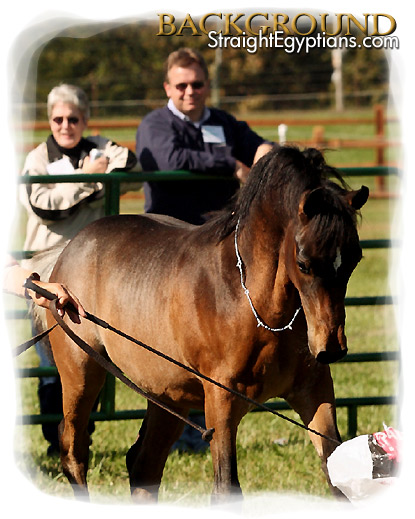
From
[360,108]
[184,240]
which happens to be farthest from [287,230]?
[360,108]

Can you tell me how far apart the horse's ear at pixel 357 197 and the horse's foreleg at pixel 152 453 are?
1643 mm

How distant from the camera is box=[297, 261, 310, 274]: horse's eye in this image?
11.5 feet

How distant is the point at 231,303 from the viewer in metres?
3.93

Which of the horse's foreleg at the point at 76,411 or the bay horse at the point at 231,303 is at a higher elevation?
the bay horse at the point at 231,303

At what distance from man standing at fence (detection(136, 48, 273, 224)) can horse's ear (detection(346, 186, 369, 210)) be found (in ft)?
5.23

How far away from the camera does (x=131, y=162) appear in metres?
5.45

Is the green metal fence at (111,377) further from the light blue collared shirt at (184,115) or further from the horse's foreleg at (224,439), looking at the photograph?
the horse's foreleg at (224,439)

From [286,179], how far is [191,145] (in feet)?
5.68

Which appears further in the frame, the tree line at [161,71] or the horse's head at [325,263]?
the tree line at [161,71]

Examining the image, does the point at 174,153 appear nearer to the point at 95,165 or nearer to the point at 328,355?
the point at 95,165

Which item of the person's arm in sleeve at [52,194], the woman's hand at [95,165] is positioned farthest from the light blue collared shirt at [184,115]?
the person's arm in sleeve at [52,194]

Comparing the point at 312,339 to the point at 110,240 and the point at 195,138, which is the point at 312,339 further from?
the point at 195,138

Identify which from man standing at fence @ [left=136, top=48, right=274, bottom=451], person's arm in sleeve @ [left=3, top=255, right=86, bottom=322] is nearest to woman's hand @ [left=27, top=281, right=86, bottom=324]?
person's arm in sleeve @ [left=3, top=255, right=86, bottom=322]

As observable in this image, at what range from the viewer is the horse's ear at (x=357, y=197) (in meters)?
3.66
